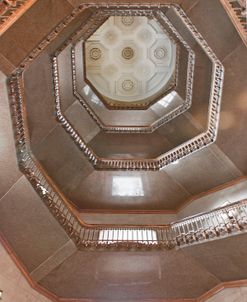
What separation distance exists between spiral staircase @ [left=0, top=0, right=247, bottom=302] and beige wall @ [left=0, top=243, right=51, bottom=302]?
249 mm

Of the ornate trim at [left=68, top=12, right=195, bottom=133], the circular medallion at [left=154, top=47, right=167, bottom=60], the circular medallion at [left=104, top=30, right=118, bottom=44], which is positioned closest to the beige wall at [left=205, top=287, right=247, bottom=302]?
the ornate trim at [left=68, top=12, right=195, bottom=133]

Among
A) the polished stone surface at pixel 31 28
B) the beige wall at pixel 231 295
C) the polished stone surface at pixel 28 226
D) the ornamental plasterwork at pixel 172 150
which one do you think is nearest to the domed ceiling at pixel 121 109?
the ornamental plasterwork at pixel 172 150

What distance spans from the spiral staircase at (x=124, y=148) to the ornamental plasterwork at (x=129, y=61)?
6 centimetres

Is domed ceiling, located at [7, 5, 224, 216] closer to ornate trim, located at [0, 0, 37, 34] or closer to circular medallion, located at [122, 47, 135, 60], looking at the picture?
circular medallion, located at [122, 47, 135, 60]

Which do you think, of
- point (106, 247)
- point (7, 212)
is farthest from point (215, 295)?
point (7, 212)

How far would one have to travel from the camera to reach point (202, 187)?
10.6 m

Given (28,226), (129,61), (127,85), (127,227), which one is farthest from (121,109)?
(28,226)

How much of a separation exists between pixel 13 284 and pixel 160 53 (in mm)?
11741

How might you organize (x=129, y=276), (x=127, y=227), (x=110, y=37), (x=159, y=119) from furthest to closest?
(x=110, y=37) < (x=159, y=119) < (x=127, y=227) < (x=129, y=276)

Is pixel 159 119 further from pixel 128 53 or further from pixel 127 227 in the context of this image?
pixel 127 227

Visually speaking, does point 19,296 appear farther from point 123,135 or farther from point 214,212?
point 123,135

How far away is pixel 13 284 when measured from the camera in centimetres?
674

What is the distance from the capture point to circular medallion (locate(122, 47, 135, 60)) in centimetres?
1371

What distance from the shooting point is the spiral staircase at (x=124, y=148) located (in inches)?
254
